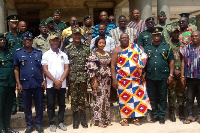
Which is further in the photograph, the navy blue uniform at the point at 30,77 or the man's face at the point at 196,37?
the man's face at the point at 196,37

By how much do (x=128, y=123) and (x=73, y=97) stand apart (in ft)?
4.29

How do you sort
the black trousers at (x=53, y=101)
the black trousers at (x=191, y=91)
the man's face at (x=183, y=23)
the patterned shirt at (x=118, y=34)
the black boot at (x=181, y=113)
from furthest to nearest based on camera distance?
the patterned shirt at (x=118, y=34)
the man's face at (x=183, y=23)
the black boot at (x=181, y=113)
the black trousers at (x=191, y=91)
the black trousers at (x=53, y=101)

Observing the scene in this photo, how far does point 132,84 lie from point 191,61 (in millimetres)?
1287

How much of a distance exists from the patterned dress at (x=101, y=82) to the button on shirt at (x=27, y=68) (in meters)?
1.01

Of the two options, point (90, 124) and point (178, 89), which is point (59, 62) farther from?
point (178, 89)

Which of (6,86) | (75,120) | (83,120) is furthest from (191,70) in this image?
(6,86)

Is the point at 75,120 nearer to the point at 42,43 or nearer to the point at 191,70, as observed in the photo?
the point at 42,43

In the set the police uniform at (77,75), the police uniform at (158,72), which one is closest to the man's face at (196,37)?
the police uniform at (158,72)

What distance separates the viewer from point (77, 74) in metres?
4.85

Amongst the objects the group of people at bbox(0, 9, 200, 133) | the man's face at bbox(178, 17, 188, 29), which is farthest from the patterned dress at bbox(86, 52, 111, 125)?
the man's face at bbox(178, 17, 188, 29)

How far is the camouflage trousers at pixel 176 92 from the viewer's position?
5.22 m

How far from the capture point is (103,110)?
16.4 feet

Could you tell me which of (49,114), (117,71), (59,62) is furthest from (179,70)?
(49,114)

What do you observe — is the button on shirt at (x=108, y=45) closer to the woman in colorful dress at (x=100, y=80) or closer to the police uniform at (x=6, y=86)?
the woman in colorful dress at (x=100, y=80)
